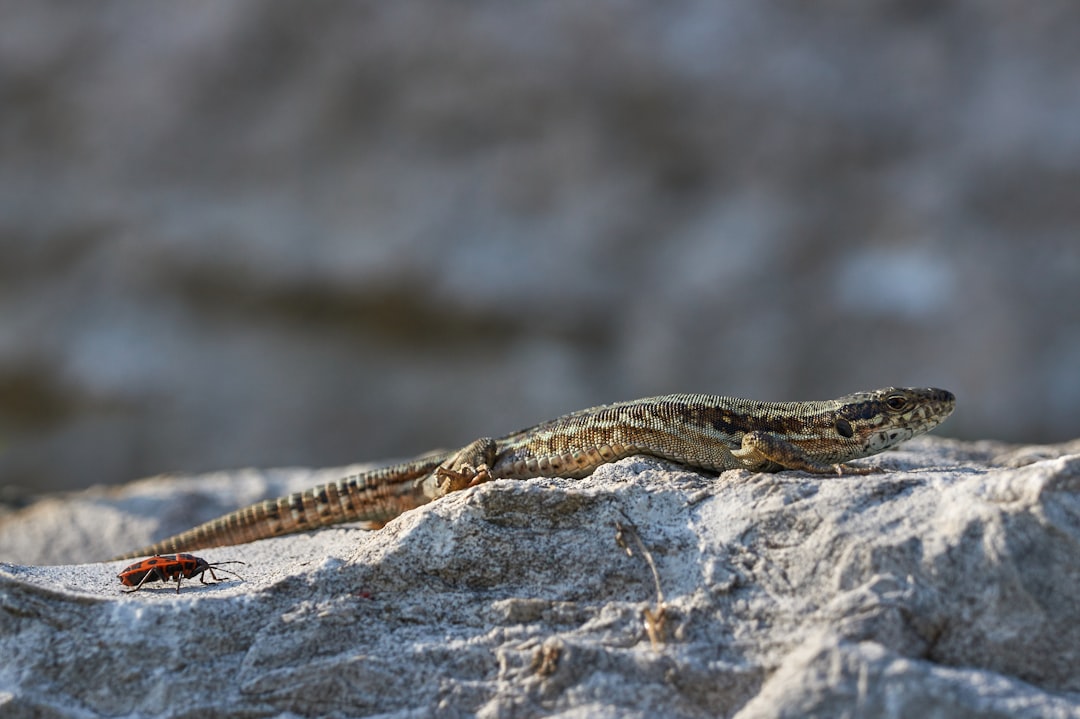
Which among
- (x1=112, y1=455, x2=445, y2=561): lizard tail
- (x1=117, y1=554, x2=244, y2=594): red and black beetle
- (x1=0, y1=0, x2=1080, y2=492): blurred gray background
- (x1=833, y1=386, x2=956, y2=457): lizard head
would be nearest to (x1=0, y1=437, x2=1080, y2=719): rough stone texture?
(x1=117, y1=554, x2=244, y2=594): red and black beetle

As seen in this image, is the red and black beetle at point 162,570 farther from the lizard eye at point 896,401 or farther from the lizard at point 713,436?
the lizard eye at point 896,401

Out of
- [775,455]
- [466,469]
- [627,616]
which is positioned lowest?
[627,616]

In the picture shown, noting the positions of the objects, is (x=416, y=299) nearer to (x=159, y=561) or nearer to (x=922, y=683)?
(x=159, y=561)

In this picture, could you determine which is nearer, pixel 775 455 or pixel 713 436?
pixel 775 455

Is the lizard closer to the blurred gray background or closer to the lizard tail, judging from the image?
the lizard tail

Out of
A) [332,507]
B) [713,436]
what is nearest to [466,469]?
[332,507]

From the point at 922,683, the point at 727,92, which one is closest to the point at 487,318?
the point at 727,92

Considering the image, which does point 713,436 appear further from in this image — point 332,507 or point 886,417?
point 332,507
